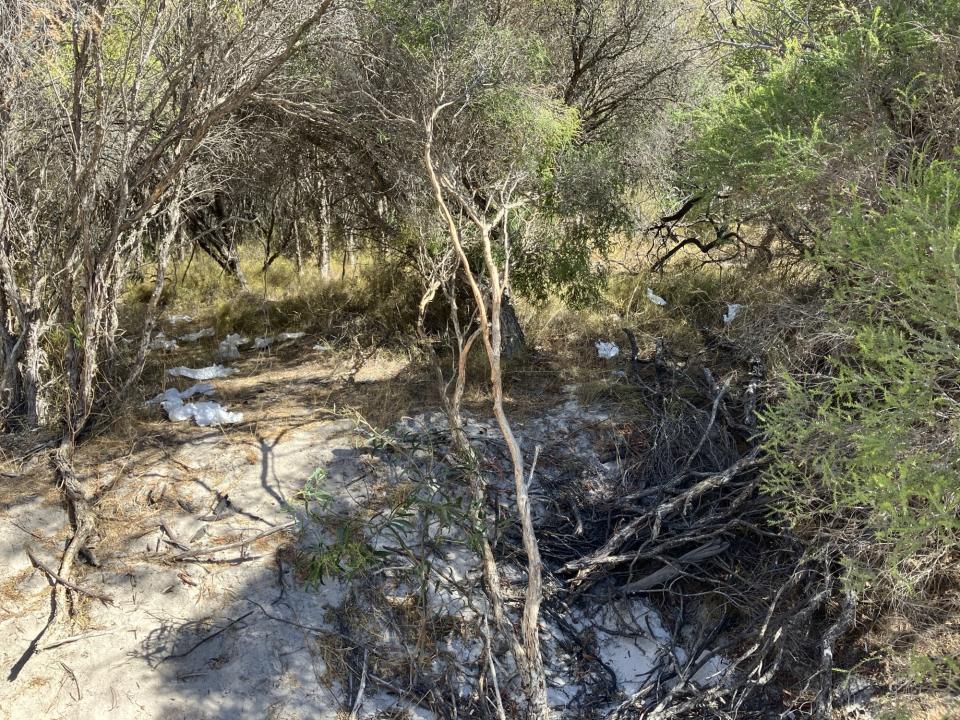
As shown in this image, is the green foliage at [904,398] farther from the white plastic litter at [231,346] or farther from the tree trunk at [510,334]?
the white plastic litter at [231,346]

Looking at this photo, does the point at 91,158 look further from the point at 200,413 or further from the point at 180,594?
the point at 180,594

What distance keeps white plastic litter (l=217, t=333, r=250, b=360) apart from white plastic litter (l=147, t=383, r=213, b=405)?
2.95 ft

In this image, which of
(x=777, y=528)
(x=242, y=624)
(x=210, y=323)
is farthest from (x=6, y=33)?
(x=777, y=528)

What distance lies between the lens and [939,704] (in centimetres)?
394

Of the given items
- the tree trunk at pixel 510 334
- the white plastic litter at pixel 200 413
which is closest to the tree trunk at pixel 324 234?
the tree trunk at pixel 510 334

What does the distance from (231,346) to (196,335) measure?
2.01ft

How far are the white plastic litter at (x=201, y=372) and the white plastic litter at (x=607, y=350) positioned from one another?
3041mm

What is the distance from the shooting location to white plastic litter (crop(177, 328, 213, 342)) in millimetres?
7668

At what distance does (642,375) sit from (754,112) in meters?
2.09

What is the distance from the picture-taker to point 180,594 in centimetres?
438

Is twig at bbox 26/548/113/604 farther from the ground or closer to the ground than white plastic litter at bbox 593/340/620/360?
closer to the ground

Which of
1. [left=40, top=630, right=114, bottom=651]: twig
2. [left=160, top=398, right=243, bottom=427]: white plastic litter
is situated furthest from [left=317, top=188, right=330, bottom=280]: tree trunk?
[left=40, top=630, right=114, bottom=651]: twig

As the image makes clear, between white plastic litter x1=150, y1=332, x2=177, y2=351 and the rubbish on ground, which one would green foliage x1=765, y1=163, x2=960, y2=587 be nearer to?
the rubbish on ground

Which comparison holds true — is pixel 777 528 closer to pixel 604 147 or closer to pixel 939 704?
pixel 939 704
